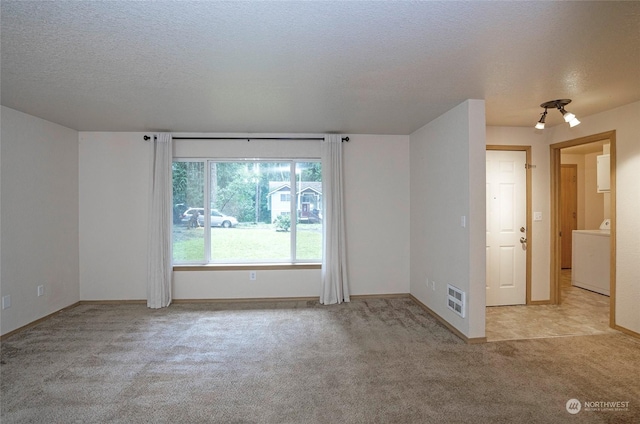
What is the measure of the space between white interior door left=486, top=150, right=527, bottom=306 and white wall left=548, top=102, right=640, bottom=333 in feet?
3.39

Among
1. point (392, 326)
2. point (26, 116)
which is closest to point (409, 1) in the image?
point (392, 326)

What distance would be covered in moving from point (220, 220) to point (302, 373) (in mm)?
2812

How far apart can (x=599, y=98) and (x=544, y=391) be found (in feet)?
9.50

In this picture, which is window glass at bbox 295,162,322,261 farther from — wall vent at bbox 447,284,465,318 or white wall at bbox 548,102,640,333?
white wall at bbox 548,102,640,333

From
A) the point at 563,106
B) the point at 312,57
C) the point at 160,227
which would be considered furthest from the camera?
the point at 160,227

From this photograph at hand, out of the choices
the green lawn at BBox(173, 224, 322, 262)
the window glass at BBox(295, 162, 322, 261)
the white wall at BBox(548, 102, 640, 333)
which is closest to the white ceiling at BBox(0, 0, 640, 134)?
the white wall at BBox(548, 102, 640, 333)

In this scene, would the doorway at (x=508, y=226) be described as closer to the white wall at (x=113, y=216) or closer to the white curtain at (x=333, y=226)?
the white curtain at (x=333, y=226)

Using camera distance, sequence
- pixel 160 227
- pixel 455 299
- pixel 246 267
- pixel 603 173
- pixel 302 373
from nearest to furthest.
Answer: pixel 302 373, pixel 455 299, pixel 160 227, pixel 246 267, pixel 603 173

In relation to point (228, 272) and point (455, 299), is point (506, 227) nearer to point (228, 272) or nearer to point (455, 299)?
point (455, 299)

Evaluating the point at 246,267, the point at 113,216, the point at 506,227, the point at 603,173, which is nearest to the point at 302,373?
the point at 246,267

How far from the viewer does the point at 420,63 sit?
7.76ft

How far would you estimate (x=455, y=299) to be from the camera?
3.49 meters

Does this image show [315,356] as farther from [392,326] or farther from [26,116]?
[26,116]

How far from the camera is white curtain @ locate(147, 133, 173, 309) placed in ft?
14.4
